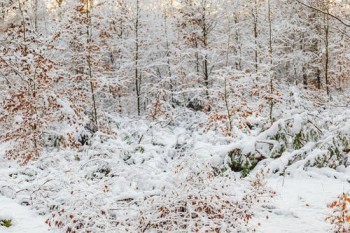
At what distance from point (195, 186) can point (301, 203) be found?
8.14ft

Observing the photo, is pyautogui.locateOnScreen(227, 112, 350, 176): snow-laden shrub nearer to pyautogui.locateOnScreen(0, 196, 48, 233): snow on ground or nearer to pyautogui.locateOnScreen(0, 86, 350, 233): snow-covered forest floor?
pyautogui.locateOnScreen(0, 86, 350, 233): snow-covered forest floor

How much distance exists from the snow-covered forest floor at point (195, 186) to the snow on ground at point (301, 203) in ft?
0.05

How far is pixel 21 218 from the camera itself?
21.0 feet

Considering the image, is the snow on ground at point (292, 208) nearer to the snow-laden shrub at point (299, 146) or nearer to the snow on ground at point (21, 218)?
the snow on ground at point (21, 218)

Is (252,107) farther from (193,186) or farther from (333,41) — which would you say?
(333,41)

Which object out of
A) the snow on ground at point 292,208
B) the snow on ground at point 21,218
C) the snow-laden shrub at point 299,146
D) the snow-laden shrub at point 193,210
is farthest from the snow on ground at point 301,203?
the snow on ground at point 21,218

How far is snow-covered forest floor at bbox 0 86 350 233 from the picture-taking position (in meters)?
4.94

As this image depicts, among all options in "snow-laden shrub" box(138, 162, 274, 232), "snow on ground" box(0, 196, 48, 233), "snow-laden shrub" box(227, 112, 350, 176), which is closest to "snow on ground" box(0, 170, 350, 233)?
"snow on ground" box(0, 196, 48, 233)

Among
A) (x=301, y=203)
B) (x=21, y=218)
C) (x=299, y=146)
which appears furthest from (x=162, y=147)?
(x=21, y=218)

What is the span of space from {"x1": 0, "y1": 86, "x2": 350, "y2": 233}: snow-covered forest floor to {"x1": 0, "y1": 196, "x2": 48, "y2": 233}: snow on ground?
0.05 ft

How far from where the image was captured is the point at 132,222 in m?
4.87

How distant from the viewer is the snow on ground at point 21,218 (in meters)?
5.96

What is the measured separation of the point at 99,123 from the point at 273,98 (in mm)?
6569

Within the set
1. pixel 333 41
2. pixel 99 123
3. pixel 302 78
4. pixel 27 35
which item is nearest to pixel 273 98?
pixel 99 123
